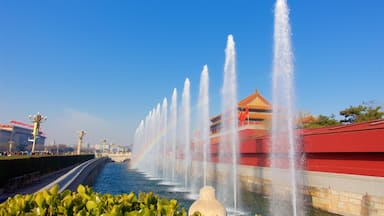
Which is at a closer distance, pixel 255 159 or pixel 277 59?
pixel 277 59

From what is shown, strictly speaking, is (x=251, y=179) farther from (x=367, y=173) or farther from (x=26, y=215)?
(x=26, y=215)

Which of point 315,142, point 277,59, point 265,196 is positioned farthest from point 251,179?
point 277,59

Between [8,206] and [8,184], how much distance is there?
12733 millimetres

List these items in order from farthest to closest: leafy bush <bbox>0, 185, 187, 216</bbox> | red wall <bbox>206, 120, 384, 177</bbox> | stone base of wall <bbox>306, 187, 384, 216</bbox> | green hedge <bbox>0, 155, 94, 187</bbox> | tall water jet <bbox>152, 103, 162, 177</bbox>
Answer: tall water jet <bbox>152, 103, 162, 177</bbox> < green hedge <bbox>0, 155, 94, 187</bbox> < red wall <bbox>206, 120, 384, 177</bbox> < stone base of wall <bbox>306, 187, 384, 216</bbox> < leafy bush <bbox>0, 185, 187, 216</bbox>

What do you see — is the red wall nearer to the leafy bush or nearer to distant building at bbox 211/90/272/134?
the leafy bush

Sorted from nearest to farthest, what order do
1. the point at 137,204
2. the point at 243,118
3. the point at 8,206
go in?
the point at 8,206
the point at 137,204
the point at 243,118

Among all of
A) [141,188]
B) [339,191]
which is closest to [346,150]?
[339,191]

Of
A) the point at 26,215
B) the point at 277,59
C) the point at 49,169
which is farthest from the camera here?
the point at 49,169

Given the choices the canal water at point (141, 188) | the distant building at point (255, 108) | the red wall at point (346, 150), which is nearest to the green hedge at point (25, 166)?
the canal water at point (141, 188)

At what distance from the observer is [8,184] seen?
13305 millimetres

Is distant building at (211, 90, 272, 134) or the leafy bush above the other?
distant building at (211, 90, 272, 134)

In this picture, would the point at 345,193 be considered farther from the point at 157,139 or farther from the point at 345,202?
the point at 157,139

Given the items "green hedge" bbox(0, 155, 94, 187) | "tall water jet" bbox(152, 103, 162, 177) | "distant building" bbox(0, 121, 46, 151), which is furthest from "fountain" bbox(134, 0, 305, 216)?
"distant building" bbox(0, 121, 46, 151)

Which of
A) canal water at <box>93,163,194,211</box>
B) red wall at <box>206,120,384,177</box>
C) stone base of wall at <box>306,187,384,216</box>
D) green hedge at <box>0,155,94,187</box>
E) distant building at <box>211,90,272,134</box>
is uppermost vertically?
distant building at <box>211,90,272,134</box>
